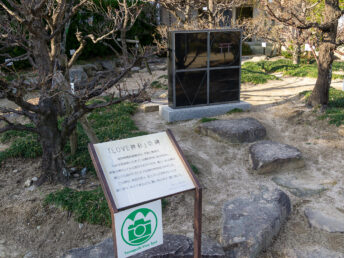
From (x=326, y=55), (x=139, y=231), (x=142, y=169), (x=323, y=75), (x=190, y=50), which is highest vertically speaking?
(x=190, y=50)

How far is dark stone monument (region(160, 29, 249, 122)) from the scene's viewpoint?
24.8 ft

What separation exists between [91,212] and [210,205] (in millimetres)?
1503

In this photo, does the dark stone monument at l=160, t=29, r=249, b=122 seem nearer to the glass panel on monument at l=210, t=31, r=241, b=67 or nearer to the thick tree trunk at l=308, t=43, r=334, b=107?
the glass panel on monument at l=210, t=31, r=241, b=67

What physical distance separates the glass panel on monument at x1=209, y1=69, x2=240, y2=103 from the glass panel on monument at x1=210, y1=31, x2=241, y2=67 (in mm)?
213

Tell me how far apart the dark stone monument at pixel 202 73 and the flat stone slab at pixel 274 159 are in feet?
8.99

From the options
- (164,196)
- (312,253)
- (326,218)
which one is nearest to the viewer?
(164,196)

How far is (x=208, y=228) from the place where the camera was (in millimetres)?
3895

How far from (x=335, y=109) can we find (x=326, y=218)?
4.29m

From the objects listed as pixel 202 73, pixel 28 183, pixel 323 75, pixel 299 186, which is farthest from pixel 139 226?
pixel 323 75

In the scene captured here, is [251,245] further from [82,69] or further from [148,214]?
[82,69]

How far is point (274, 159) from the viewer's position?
5.19 meters

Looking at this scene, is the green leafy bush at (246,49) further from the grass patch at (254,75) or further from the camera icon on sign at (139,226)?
the camera icon on sign at (139,226)

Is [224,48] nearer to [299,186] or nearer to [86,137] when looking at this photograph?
[86,137]

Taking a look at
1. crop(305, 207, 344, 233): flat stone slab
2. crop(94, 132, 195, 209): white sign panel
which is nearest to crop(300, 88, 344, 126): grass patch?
crop(305, 207, 344, 233): flat stone slab
